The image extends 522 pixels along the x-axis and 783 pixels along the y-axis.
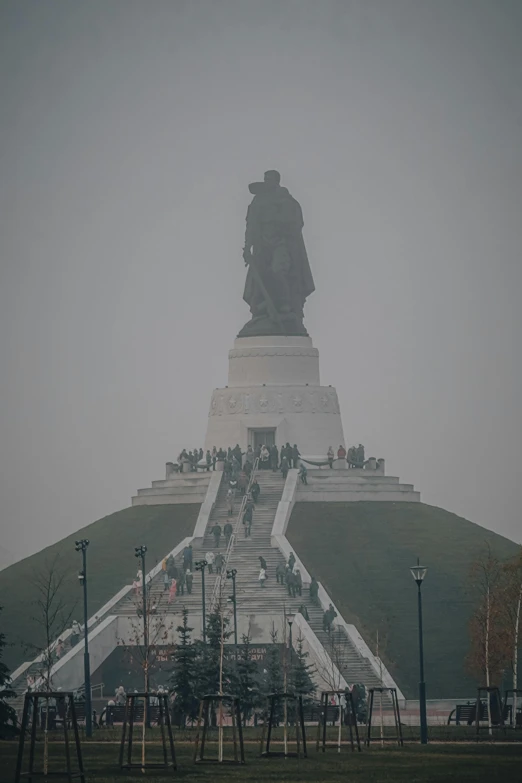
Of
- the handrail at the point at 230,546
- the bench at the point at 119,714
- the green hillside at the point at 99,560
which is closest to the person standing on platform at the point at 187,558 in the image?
the handrail at the point at 230,546

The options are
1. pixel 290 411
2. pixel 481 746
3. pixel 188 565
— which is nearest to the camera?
pixel 481 746

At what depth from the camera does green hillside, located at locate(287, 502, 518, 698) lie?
56562mm

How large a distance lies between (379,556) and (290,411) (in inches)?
505

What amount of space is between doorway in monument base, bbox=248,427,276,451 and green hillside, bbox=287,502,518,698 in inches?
259

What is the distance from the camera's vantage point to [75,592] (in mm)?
64188

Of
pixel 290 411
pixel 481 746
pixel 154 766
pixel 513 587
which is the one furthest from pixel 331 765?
pixel 290 411

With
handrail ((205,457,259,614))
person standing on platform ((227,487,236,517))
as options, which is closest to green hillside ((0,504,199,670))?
person standing on platform ((227,487,236,517))

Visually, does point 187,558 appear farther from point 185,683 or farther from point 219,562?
point 185,683

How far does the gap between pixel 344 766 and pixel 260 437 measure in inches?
2020

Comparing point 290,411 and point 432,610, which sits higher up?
point 290,411

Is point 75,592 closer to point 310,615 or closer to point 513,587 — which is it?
point 310,615

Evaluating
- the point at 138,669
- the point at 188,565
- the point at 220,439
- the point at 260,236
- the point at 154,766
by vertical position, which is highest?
the point at 260,236

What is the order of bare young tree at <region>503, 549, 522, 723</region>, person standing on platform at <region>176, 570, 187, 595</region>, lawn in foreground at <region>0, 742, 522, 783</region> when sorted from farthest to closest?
person standing on platform at <region>176, 570, 187, 595</region>
bare young tree at <region>503, 549, 522, 723</region>
lawn in foreground at <region>0, 742, 522, 783</region>

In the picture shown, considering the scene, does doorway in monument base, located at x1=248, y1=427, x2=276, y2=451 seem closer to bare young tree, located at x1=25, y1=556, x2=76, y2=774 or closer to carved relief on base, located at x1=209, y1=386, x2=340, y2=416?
carved relief on base, located at x1=209, y1=386, x2=340, y2=416
